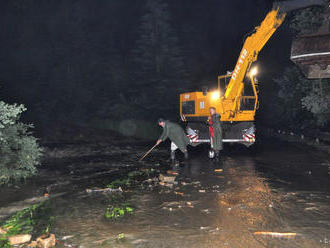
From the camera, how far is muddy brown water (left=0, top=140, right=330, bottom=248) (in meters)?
5.16

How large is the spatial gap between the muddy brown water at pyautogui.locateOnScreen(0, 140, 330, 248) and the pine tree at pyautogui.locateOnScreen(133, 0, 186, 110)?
90.1 ft

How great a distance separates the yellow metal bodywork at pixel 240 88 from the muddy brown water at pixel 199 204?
337 cm

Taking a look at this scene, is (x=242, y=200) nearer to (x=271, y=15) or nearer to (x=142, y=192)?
(x=142, y=192)

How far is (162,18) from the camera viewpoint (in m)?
45.7

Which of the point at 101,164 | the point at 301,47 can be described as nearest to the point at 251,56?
the point at 301,47

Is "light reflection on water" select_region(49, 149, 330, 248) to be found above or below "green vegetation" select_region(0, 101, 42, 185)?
below

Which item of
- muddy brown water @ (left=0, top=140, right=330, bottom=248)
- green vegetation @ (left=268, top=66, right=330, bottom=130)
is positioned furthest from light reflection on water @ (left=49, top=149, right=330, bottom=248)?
green vegetation @ (left=268, top=66, right=330, bottom=130)

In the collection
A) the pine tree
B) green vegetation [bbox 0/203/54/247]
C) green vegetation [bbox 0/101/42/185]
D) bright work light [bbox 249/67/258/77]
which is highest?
the pine tree

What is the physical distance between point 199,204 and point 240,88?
29.2ft

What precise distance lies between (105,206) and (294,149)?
11.4 m

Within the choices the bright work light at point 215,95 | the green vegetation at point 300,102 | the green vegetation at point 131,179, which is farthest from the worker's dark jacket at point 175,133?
the green vegetation at point 300,102

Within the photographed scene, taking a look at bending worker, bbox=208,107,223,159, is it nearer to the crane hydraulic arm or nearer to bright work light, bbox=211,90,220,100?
the crane hydraulic arm

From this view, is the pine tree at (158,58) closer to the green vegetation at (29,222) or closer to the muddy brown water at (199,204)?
the muddy brown water at (199,204)

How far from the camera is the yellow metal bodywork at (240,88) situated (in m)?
13.6
